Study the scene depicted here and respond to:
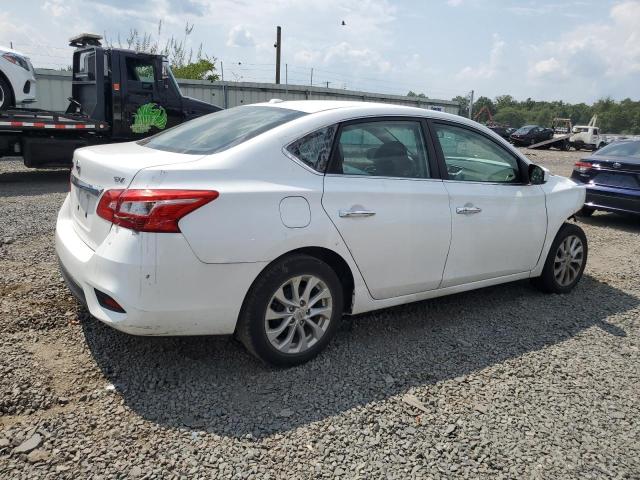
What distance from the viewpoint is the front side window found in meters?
3.93

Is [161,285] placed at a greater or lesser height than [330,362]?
greater

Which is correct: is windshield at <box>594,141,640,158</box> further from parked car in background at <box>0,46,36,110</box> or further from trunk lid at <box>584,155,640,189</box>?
parked car in background at <box>0,46,36,110</box>

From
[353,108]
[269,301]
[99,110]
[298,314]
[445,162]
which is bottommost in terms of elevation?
[298,314]

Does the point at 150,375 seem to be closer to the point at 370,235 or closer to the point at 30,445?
the point at 30,445

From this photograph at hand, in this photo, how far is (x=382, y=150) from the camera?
142 inches

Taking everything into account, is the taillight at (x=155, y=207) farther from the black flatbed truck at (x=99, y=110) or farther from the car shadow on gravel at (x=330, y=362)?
the black flatbed truck at (x=99, y=110)

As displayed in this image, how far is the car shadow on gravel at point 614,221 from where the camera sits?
8.45 m

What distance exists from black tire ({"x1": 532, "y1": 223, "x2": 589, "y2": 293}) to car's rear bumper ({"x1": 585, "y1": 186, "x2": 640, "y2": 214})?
3.58 meters

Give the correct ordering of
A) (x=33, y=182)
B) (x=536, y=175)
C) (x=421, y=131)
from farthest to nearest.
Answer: (x=33, y=182) < (x=536, y=175) < (x=421, y=131)

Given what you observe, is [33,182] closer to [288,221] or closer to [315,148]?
[315,148]

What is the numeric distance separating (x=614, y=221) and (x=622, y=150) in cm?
125

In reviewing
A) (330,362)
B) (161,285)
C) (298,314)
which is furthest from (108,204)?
(330,362)

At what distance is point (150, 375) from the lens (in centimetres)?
307

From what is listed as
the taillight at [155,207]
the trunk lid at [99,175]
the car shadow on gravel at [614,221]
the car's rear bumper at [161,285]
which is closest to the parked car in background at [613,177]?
the car shadow on gravel at [614,221]
